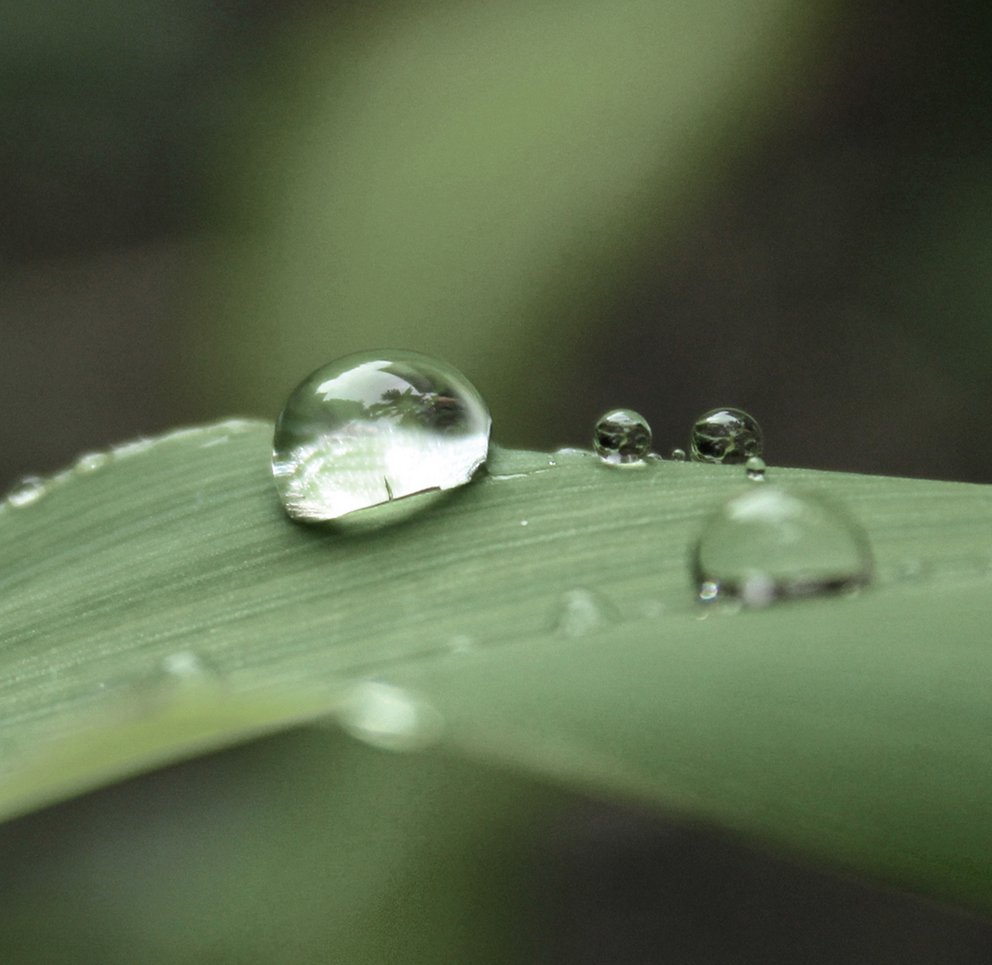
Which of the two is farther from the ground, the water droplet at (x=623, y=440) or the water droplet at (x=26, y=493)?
the water droplet at (x=623, y=440)

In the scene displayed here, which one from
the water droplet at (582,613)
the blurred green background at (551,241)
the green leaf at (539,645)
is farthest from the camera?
the blurred green background at (551,241)

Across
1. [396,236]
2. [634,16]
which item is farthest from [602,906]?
[634,16]

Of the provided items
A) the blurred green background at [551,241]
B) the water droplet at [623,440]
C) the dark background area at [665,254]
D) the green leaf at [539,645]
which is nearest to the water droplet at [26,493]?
the green leaf at [539,645]

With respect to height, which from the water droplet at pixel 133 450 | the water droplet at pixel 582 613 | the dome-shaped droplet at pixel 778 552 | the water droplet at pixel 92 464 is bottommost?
the water droplet at pixel 92 464

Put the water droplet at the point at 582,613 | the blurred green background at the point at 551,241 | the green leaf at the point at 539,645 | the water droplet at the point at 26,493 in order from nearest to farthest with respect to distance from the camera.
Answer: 1. the green leaf at the point at 539,645
2. the water droplet at the point at 582,613
3. the water droplet at the point at 26,493
4. the blurred green background at the point at 551,241

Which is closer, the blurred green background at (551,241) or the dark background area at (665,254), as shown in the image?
the blurred green background at (551,241)

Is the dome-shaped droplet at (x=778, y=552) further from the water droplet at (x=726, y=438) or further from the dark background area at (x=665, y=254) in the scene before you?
the dark background area at (x=665, y=254)

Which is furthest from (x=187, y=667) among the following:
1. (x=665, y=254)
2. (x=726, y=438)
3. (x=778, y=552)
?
(x=665, y=254)

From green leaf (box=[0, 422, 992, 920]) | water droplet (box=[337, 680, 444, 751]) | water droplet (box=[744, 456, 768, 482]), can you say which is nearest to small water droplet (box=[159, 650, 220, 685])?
green leaf (box=[0, 422, 992, 920])

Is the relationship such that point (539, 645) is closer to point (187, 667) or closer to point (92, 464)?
point (187, 667)
